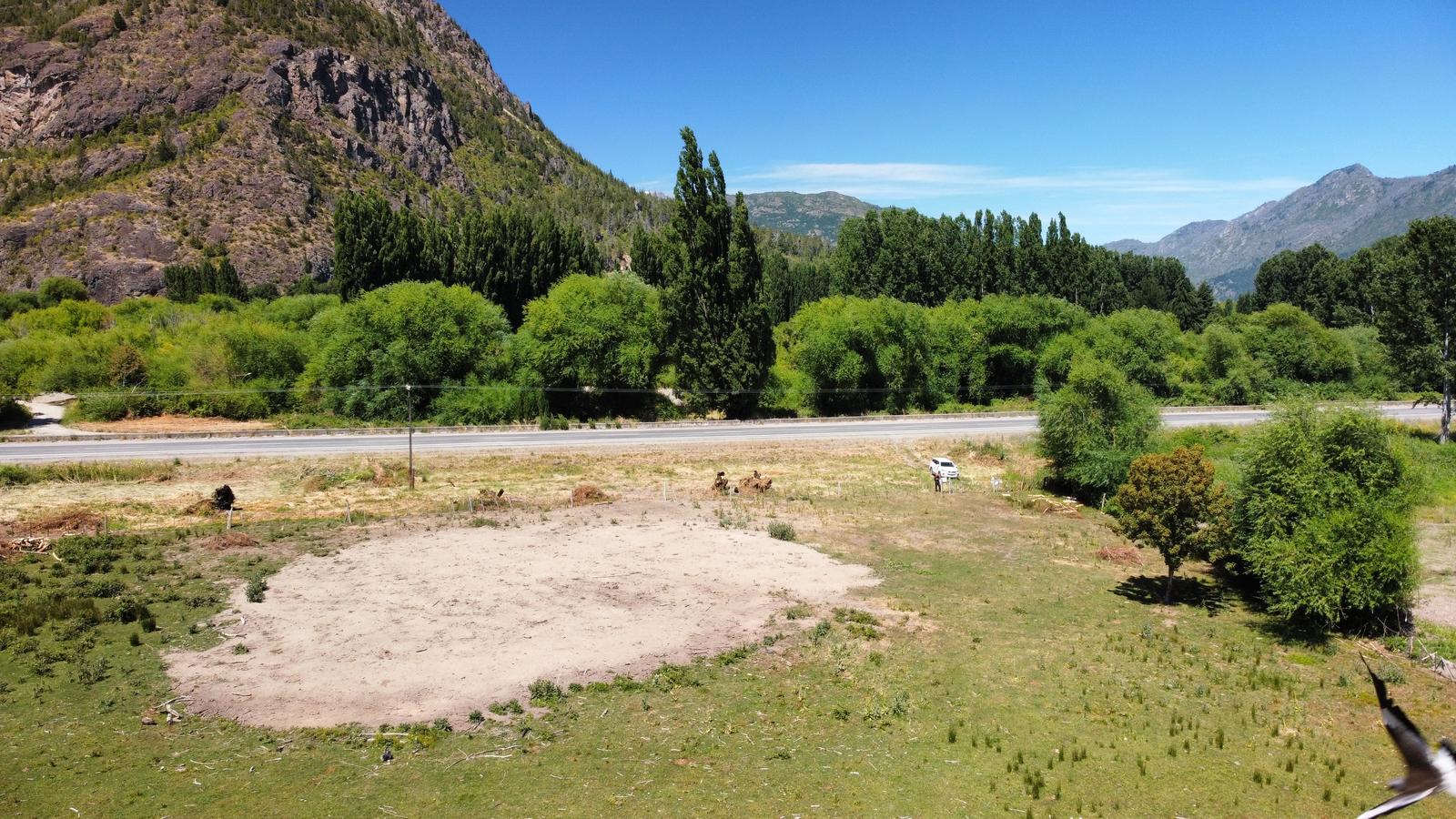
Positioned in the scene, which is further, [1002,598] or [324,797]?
[1002,598]

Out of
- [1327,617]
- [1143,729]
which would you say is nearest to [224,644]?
[1143,729]

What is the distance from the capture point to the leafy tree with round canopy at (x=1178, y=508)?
92.3 ft

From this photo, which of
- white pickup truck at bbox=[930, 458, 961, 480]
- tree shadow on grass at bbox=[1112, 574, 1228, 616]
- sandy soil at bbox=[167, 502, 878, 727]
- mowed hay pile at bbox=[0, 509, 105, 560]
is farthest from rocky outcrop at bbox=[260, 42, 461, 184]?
tree shadow on grass at bbox=[1112, 574, 1228, 616]

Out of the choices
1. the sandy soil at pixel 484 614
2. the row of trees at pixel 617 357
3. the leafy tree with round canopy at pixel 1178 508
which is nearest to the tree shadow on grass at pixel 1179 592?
the leafy tree with round canopy at pixel 1178 508

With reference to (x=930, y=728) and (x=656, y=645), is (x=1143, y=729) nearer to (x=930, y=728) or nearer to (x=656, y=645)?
(x=930, y=728)

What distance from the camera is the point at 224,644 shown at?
72.1 feet

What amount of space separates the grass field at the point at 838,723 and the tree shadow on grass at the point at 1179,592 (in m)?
0.16

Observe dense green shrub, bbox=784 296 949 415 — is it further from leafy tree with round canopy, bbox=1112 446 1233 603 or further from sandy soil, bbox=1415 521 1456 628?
leafy tree with round canopy, bbox=1112 446 1233 603

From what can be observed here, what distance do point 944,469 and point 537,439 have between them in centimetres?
2763

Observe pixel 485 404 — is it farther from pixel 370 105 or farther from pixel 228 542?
pixel 370 105

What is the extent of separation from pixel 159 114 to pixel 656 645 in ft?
535

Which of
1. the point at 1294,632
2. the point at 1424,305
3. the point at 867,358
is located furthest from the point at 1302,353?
the point at 1294,632

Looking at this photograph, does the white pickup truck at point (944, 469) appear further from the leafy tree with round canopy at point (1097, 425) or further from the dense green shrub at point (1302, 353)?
the dense green shrub at point (1302, 353)

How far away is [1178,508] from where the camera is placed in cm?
2831
